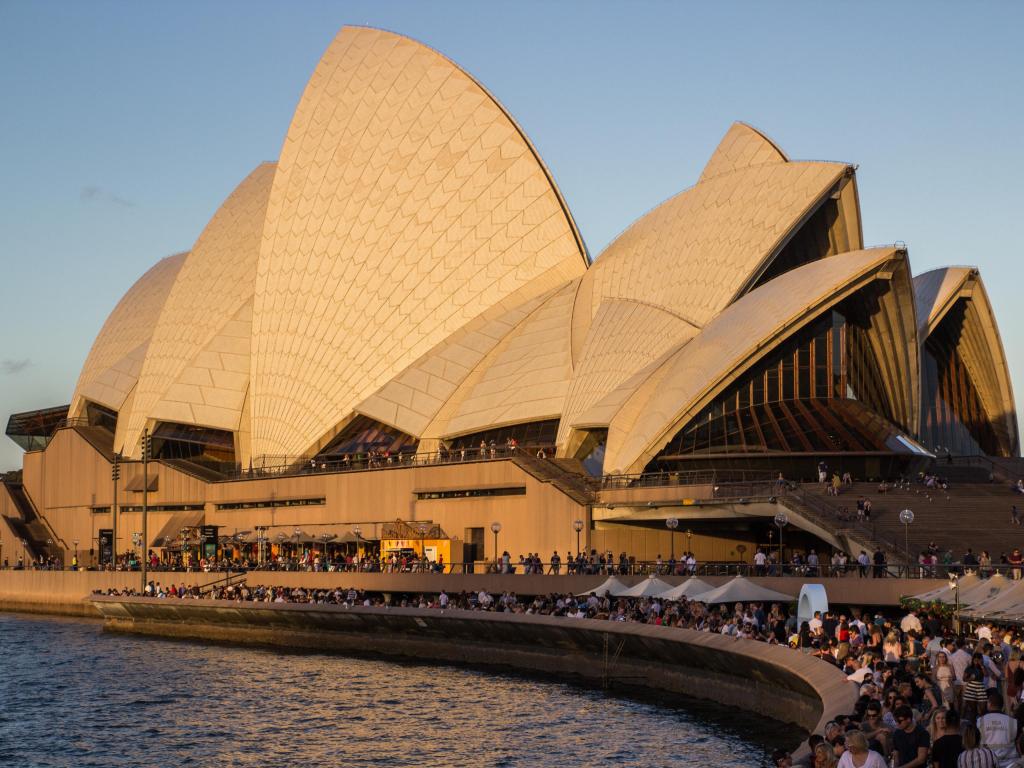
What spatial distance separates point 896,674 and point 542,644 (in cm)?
1745

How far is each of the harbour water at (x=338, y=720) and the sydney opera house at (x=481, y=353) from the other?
1181 cm

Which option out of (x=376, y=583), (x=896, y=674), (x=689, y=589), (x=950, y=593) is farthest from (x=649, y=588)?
(x=896, y=674)

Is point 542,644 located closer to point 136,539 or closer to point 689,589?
point 689,589

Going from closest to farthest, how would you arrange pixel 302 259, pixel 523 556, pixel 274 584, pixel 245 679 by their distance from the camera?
pixel 245 679 → pixel 523 556 → pixel 274 584 → pixel 302 259

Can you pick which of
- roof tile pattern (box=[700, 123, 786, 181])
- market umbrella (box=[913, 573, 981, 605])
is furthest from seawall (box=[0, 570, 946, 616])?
roof tile pattern (box=[700, 123, 786, 181])

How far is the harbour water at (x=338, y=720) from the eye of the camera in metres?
22.9

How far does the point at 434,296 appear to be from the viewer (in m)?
55.1

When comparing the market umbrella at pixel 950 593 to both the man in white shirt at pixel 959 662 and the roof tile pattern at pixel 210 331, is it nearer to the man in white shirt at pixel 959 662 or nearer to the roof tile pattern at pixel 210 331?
the man in white shirt at pixel 959 662

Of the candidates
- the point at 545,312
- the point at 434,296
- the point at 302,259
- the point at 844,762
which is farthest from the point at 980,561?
the point at 302,259

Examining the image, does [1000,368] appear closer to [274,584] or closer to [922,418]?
[922,418]

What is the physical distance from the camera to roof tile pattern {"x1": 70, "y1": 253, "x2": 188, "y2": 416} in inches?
2650

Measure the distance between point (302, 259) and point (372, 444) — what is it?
28.9 ft

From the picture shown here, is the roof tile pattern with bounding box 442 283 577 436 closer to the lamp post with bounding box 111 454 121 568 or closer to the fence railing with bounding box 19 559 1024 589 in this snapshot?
the fence railing with bounding box 19 559 1024 589

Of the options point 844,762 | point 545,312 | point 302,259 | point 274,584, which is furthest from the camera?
point 302,259
